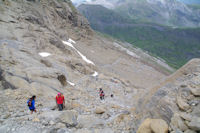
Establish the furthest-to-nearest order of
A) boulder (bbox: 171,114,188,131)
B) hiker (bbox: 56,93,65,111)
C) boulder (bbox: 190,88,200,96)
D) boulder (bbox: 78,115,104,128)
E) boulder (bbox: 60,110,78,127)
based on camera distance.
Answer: hiker (bbox: 56,93,65,111), boulder (bbox: 78,115,104,128), boulder (bbox: 60,110,78,127), boulder (bbox: 190,88,200,96), boulder (bbox: 171,114,188,131)

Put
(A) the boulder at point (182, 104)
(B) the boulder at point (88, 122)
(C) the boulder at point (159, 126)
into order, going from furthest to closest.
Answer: (B) the boulder at point (88, 122)
(A) the boulder at point (182, 104)
(C) the boulder at point (159, 126)

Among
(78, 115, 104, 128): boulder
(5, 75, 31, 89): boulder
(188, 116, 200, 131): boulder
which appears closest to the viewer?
(188, 116, 200, 131): boulder

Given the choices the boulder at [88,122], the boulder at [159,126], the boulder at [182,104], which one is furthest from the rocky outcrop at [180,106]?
the boulder at [88,122]

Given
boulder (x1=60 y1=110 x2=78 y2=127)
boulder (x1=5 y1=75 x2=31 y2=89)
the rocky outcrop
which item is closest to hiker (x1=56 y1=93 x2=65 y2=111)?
boulder (x1=60 y1=110 x2=78 y2=127)

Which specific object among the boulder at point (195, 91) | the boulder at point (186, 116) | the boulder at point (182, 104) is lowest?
the boulder at point (186, 116)

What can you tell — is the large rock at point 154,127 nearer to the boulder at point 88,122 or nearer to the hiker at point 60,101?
the boulder at point 88,122

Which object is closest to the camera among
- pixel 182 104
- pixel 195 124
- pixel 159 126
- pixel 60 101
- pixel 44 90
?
pixel 195 124

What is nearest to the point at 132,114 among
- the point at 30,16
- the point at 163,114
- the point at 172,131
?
the point at 163,114

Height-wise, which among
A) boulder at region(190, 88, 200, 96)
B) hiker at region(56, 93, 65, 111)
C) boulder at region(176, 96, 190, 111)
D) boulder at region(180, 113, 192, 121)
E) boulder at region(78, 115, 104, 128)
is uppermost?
boulder at region(190, 88, 200, 96)

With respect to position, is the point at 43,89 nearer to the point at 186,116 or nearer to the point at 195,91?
the point at 186,116

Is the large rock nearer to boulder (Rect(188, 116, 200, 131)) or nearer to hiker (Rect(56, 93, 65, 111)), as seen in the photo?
boulder (Rect(188, 116, 200, 131))

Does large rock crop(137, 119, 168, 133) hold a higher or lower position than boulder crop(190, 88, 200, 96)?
lower

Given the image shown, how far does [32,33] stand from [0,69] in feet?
66.9

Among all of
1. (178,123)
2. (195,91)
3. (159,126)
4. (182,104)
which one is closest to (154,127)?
(159,126)
